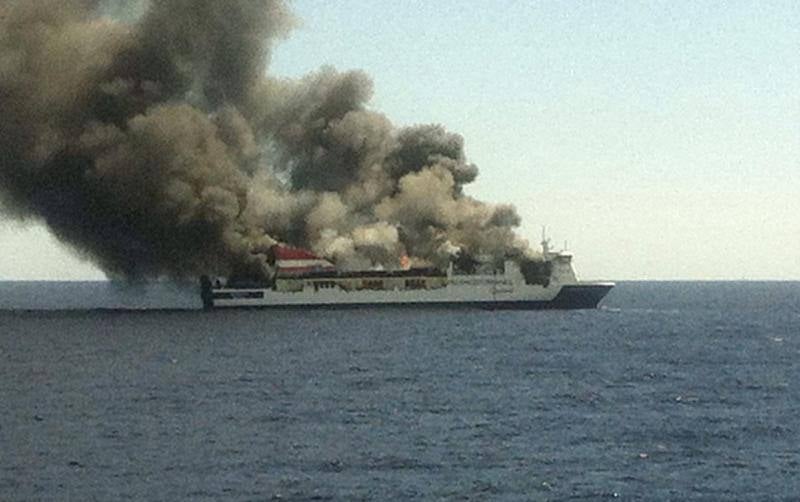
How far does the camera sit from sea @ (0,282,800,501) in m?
48.0

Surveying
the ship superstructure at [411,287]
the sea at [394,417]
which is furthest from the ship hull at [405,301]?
the sea at [394,417]

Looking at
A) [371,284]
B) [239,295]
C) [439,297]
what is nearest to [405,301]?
[439,297]

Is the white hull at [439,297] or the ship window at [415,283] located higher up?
the ship window at [415,283]

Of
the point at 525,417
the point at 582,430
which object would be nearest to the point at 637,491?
the point at 582,430

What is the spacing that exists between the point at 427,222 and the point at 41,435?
116489 millimetres

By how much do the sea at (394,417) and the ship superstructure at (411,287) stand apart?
33.1 m

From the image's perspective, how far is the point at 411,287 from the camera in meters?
→ 166

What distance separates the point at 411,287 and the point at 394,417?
100 meters

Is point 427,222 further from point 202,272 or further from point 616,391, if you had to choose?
point 616,391

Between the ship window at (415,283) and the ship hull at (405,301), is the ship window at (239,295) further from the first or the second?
the ship window at (415,283)

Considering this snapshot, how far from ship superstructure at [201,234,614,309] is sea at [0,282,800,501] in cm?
3308

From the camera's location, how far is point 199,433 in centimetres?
5984

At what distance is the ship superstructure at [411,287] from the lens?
161875mm

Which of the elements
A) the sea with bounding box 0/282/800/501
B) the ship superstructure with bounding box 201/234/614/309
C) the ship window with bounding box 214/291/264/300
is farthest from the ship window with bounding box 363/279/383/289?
the sea with bounding box 0/282/800/501
